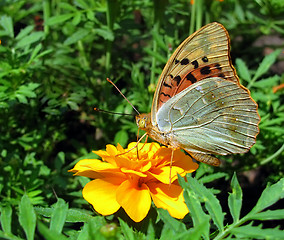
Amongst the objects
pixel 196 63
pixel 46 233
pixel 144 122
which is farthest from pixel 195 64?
pixel 46 233

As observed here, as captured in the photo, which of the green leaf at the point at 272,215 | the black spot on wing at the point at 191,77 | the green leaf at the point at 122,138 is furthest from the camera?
the green leaf at the point at 122,138

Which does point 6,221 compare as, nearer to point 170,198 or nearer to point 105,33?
point 170,198

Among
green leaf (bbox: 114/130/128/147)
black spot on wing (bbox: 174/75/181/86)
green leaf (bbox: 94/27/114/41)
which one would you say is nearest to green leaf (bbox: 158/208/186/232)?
black spot on wing (bbox: 174/75/181/86)

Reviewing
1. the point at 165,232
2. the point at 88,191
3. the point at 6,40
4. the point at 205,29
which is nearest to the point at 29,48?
the point at 6,40

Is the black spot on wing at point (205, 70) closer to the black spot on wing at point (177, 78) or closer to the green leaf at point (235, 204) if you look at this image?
the black spot on wing at point (177, 78)

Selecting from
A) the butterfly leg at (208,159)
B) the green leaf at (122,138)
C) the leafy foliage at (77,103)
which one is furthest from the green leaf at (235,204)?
the green leaf at (122,138)

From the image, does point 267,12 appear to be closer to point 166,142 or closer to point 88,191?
point 166,142
